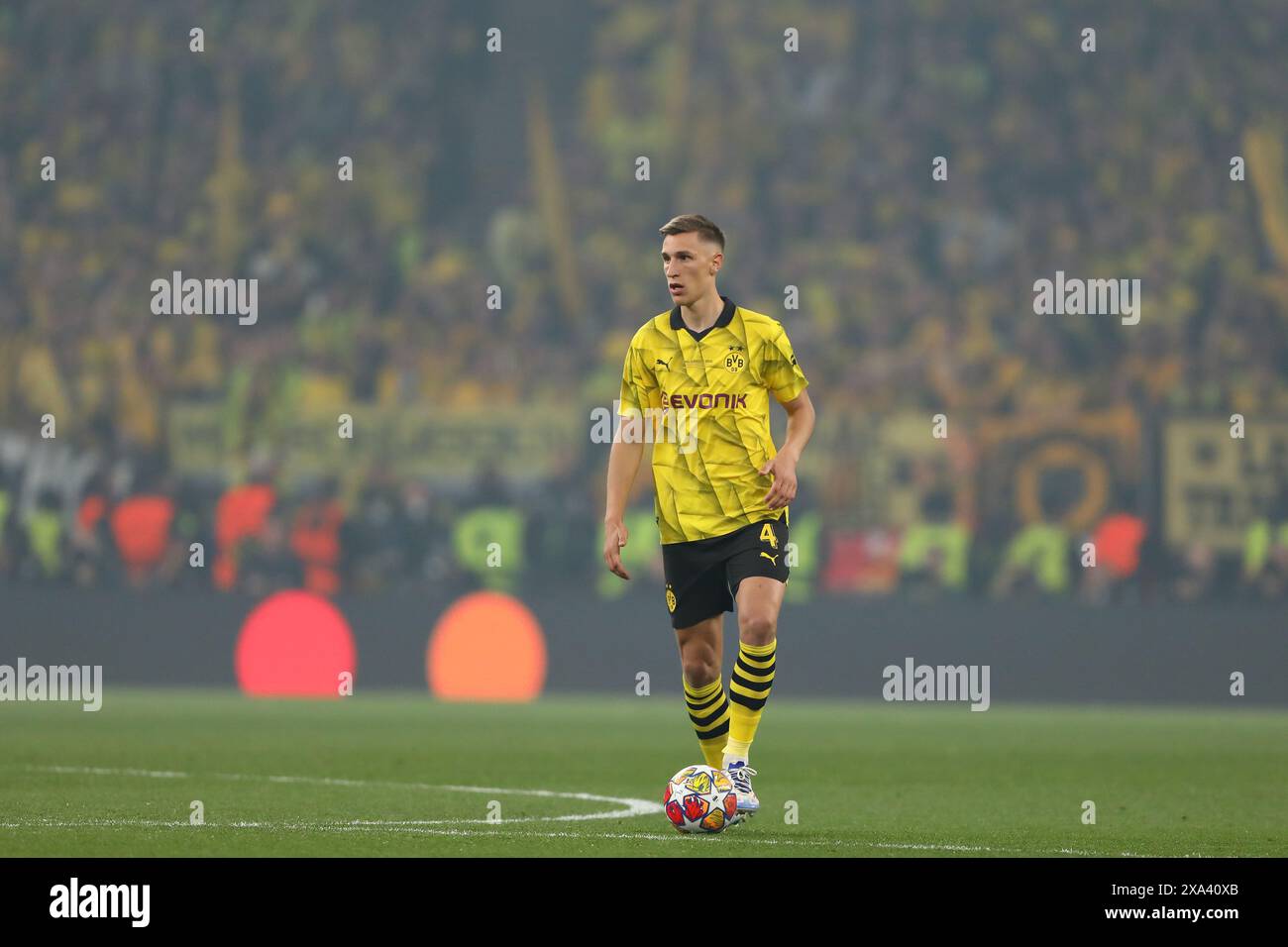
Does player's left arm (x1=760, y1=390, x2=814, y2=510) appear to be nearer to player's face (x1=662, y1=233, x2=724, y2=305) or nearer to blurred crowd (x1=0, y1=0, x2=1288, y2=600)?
player's face (x1=662, y1=233, x2=724, y2=305)

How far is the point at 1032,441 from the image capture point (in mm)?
19531

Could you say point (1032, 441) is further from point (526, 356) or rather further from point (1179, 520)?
point (526, 356)

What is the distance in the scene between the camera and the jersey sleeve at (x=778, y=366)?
8.34 m

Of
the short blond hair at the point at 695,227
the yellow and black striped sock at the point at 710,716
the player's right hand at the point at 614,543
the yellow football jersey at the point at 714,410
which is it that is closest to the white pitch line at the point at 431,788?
the yellow and black striped sock at the point at 710,716

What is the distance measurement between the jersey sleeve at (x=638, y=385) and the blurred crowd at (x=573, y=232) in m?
10.6

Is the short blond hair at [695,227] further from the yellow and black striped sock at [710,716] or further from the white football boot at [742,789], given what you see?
the white football boot at [742,789]

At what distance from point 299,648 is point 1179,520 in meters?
7.77

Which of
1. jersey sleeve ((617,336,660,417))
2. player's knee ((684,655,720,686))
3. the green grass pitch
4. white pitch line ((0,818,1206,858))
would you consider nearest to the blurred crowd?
the green grass pitch

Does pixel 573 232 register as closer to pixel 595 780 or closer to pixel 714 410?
pixel 595 780

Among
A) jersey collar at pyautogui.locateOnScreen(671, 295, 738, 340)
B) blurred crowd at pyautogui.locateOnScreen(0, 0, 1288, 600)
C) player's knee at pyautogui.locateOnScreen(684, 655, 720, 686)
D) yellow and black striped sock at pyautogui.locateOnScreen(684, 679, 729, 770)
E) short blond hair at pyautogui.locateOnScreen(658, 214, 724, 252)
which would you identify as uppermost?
blurred crowd at pyautogui.locateOnScreen(0, 0, 1288, 600)

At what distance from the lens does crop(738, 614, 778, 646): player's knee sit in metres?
8.11

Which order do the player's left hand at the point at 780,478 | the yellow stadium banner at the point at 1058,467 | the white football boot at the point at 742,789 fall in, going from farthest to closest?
the yellow stadium banner at the point at 1058,467 → the player's left hand at the point at 780,478 → the white football boot at the point at 742,789

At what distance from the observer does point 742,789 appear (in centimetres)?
808

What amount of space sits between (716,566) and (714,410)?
607 millimetres
